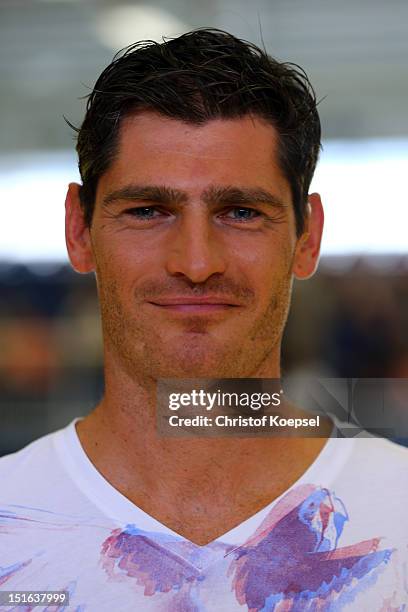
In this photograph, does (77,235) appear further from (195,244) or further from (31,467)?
(31,467)

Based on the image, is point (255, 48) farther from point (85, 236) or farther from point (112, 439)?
point (112, 439)

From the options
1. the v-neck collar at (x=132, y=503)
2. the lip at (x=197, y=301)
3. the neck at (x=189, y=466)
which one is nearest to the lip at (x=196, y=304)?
the lip at (x=197, y=301)

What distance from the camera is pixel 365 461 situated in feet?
4.38

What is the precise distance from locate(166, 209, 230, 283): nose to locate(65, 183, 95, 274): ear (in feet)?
0.58

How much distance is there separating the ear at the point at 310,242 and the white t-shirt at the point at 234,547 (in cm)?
29

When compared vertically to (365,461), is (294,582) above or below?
below

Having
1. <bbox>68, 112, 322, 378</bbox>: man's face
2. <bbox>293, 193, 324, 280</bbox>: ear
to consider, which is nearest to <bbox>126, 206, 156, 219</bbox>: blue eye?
<bbox>68, 112, 322, 378</bbox>: man's face

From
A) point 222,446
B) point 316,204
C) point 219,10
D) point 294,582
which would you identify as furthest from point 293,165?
point 294,582

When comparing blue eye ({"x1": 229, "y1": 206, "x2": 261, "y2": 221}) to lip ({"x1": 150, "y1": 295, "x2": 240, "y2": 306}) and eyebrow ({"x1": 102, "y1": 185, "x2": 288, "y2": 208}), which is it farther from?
lip ({"x1": 150, "y1": 295, "x2": 240, "y2": 306})

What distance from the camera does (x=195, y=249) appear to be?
4.05 feet

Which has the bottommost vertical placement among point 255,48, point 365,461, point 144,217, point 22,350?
point 365,461

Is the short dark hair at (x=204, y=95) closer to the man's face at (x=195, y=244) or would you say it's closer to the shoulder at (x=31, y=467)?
the man's face at (x=195, y=244)

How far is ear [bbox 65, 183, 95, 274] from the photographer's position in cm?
135

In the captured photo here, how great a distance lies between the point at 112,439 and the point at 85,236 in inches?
13.6
